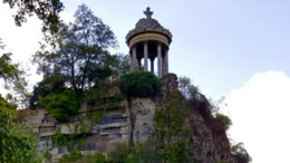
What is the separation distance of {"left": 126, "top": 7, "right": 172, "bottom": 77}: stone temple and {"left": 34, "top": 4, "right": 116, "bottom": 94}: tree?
2459 millimetres

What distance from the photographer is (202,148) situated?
23.0 metres

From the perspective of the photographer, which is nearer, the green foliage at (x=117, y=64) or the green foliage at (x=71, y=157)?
the green foliage at (x=71, y=157)

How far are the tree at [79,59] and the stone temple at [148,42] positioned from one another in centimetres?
246

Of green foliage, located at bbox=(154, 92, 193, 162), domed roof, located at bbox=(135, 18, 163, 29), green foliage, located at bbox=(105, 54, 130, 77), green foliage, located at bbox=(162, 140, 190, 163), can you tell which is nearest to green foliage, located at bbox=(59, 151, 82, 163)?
green foliage, located at bbox=(154, 92, 193, 162)

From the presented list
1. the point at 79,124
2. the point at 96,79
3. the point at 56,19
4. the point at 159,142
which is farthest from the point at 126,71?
the point at 56,19

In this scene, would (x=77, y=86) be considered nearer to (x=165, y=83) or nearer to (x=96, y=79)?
(x=96, y=79)

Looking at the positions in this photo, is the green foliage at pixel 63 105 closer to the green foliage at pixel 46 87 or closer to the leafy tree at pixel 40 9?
the green foliage at pixel 46 87

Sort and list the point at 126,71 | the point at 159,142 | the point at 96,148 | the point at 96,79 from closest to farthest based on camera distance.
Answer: the point at 159,142 → the point at 96,148 → the point at 96,79 → the point at 126,71

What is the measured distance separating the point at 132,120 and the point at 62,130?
337cm

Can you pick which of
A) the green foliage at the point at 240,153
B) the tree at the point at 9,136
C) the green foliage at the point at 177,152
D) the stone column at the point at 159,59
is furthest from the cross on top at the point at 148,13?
the tree at the point at 9,136

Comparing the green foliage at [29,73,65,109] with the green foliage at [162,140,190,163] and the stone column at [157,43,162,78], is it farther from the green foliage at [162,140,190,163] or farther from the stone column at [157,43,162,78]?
the green foliage at [162,140,190,163]

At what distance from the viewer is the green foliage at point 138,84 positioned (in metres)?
22.9

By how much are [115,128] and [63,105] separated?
294cm

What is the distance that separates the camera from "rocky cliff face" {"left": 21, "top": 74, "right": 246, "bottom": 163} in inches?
859
